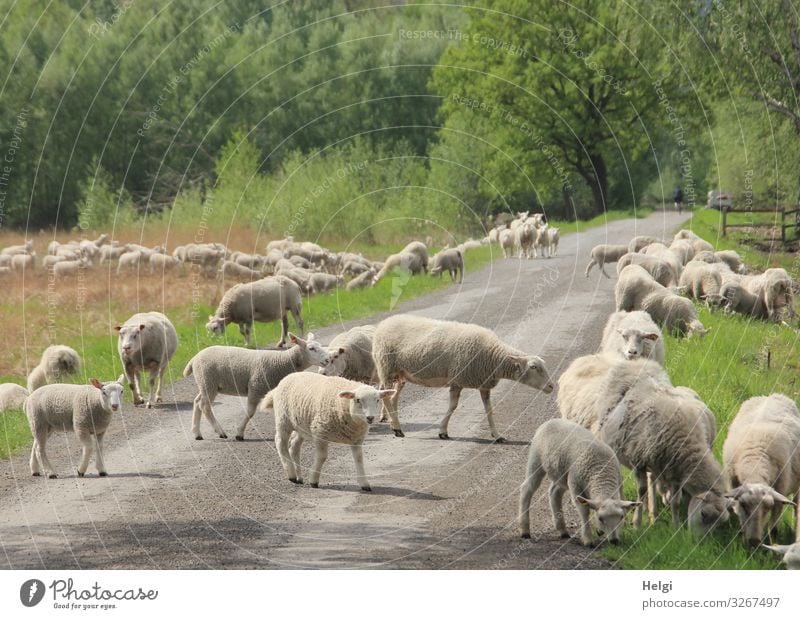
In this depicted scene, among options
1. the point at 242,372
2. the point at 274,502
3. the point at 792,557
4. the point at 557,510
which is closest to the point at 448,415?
the point at 242,372

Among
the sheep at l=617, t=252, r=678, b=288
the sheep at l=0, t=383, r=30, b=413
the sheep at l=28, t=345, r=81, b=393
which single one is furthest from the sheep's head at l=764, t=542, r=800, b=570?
the sheep at l=617, t=252, r=678, b=288

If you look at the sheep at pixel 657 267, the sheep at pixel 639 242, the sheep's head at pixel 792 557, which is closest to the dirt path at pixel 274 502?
the sheep's head at pixel 792 557

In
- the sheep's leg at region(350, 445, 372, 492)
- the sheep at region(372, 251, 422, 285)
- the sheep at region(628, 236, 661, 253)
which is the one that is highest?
the sheep at region(628, 236, 661, 253)

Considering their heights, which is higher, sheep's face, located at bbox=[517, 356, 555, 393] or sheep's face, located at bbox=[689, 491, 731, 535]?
sheep's face, located at bbox=[517, 356, 555, 393]

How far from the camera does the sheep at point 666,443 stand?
9.48m

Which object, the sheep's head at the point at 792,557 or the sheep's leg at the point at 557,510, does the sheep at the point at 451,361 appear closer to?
the sheep's leg at the point at 557,510

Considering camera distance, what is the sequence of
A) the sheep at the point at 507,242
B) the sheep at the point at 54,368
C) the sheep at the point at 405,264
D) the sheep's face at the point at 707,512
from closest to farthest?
the sheep's face at the point at 707,512, the sheep at the point at 54,368, the sheep at the point at 405,264, the sheep at the point at 507,242

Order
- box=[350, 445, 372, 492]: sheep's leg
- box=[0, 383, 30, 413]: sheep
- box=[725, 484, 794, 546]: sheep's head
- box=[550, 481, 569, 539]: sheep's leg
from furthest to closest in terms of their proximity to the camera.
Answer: box=[0, 383, 30, 413]: sheep, box=[350, 445, 372, 492]: sheep's leg, box=[550, 481, 569, 539]: sheep's leg, box=[725, 484, 794, 546]: sheep's head

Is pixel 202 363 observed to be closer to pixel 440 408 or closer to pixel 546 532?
pixel 440 408

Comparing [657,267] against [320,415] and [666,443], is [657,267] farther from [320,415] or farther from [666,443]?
[666,443]

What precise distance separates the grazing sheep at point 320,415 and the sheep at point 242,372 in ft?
5.10

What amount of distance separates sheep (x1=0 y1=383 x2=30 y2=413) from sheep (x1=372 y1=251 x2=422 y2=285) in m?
13.3

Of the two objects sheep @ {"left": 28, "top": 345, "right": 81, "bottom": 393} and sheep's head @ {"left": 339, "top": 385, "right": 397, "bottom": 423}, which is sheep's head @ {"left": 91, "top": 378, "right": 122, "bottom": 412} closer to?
sheep's head @ {"left": 339, "top": 385, "right": 397, "bottom": 423}

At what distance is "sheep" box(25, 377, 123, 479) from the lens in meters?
12.2
